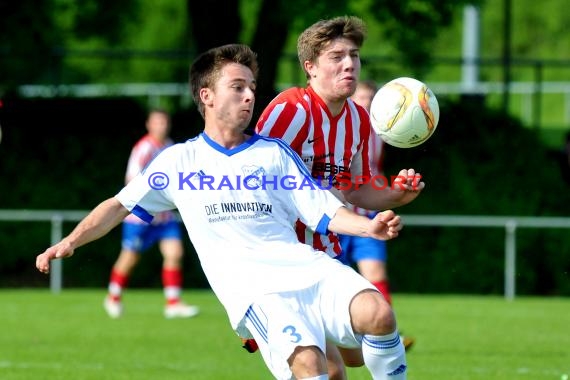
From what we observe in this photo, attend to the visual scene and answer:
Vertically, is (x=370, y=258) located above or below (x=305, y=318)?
below

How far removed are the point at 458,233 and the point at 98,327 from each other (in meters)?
6.66

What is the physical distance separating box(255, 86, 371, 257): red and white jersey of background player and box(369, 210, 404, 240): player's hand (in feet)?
2.97

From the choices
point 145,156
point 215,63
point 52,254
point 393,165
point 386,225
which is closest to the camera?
point 386,225

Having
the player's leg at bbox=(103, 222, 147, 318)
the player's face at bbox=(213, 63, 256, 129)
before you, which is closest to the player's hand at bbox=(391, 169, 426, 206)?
the player's face at bbox=(213, 63, 256, 129)

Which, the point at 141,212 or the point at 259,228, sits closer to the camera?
the point at 259,228

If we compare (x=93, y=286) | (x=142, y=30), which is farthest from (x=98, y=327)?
(x=142, y=30)

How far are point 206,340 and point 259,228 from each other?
5.64 metres

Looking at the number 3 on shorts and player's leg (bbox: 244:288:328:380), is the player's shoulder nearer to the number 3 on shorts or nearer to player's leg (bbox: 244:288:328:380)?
player's leg (bbox: 244:288:328:380)

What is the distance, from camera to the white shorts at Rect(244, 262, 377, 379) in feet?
17.7

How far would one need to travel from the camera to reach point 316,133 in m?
6.29

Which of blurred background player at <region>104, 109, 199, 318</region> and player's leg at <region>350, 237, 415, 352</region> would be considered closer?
player's leg at <region>350, 237, 415, 352</region>

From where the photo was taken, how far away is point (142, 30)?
113ft

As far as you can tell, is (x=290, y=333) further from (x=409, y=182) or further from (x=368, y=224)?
(x=409, y=182)

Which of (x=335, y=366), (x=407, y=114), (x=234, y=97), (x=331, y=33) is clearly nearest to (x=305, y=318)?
(x=335, y=366)
